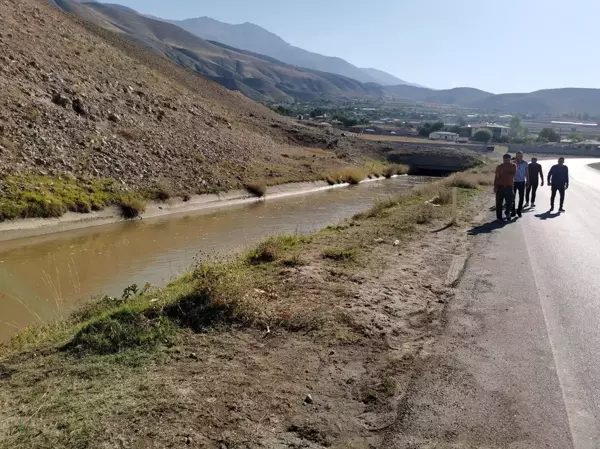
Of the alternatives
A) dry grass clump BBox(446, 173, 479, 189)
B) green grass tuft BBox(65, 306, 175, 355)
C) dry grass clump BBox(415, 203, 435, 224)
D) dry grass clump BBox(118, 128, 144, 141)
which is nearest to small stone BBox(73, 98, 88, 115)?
dry grass clump BBox(118, 128, 144, 141)

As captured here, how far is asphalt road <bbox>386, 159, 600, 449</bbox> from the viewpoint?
15.0 feet

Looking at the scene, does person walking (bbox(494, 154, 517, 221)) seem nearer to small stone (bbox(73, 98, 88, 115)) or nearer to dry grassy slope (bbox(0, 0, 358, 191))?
dry grassy slope (bbox(0, 0, 358, 191))

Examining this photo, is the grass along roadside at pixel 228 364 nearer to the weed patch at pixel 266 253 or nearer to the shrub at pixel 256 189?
the weed patch at pixel 266 253

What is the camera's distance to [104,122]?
30.5 m

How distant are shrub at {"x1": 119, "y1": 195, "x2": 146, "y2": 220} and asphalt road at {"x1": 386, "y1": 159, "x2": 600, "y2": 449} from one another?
55.9 ft

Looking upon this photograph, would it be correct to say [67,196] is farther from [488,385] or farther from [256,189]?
[488,385]

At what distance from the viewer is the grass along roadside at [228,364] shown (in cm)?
442

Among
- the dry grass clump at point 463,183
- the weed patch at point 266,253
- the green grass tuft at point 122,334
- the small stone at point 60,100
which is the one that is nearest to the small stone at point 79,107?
the small stone at point 60,100

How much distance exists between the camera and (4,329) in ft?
31.6

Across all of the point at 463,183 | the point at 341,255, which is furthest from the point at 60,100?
the point at 341,255

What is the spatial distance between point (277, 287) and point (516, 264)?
5.33 metres

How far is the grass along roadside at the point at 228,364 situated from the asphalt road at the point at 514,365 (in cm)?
36

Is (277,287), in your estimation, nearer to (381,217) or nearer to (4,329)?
(4,329)

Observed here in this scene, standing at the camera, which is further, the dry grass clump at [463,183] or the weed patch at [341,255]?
the dry grass clump at [463,183]
